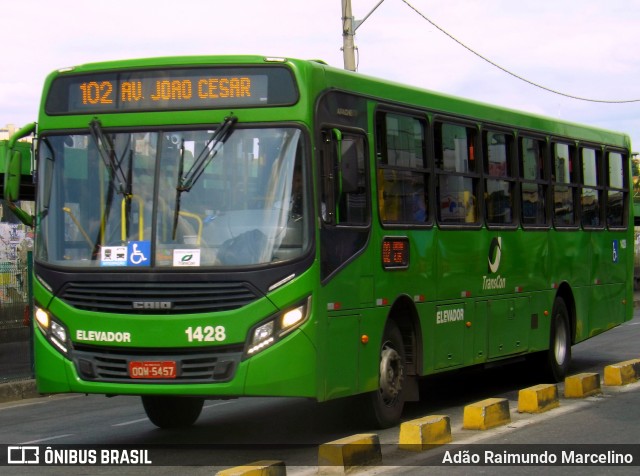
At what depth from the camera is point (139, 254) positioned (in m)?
9.47

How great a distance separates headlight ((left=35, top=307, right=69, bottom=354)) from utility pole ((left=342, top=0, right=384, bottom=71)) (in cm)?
1403

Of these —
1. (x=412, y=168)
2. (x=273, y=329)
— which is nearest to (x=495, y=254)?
(x=412, y=168)

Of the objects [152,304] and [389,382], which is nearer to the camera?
[152,304]

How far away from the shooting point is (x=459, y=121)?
12781 mm

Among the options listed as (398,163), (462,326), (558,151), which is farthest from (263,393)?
(558,151)

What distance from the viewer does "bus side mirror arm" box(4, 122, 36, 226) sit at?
10.0 m

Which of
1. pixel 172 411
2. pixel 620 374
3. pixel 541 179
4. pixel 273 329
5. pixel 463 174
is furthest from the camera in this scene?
pixel 541 179

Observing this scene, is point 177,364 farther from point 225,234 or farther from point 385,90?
point 385,90

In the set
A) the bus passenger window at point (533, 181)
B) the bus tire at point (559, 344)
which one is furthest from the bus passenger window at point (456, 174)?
the bus tire at point (559, 344)

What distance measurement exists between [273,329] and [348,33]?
15.1 metres

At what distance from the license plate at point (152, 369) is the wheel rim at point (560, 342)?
7.30m

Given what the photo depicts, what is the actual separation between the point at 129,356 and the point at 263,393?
111cm

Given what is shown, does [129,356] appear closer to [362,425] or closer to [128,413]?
[362,425]

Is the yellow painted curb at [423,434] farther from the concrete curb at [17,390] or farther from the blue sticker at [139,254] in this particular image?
the concrete curb at [17,390]
